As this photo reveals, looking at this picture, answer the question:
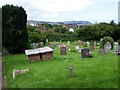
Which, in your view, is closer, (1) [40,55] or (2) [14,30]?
(1) [40,55]

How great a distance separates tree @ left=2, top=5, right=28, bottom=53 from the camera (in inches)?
1399

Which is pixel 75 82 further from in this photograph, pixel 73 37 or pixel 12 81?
pixel 73 37

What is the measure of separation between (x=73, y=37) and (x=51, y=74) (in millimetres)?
55407

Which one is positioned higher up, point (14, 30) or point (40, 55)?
point (14, 30)

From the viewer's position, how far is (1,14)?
118ft

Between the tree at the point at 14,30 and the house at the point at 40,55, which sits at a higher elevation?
the tree at the point at 14,30

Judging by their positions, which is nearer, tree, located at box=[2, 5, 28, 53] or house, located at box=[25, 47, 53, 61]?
house, located at box=[25, 47, 53, 61]

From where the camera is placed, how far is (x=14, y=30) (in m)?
35.7

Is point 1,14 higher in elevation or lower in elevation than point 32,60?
higher

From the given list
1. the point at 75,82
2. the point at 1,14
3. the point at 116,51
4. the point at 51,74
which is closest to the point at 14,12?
the point at 1,14

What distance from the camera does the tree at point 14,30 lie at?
117 ft

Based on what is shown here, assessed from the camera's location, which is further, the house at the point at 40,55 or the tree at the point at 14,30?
the tree at the point at 14,30

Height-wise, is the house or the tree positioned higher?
the tree

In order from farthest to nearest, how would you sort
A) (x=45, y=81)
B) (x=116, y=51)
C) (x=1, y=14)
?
1. (x=1, y=14)
2. (x=116, y=51)
3. (x=45, y=81)
